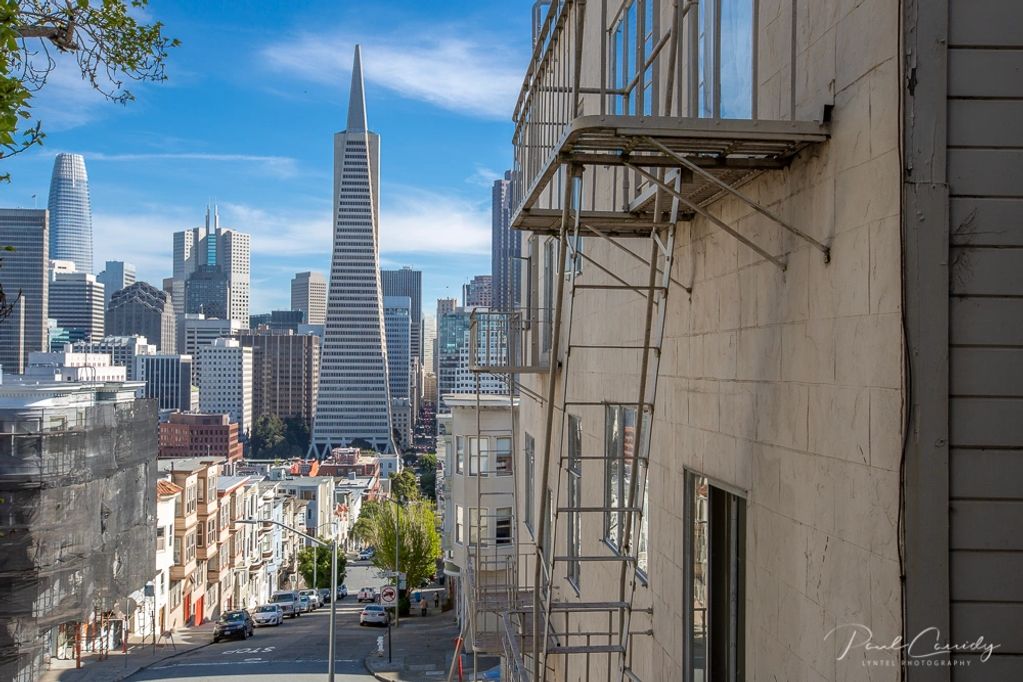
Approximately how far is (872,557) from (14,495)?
40523mm

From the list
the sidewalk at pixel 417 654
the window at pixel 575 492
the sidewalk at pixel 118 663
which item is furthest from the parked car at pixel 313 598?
the window at pixel 575 492

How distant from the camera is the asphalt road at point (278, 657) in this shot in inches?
1316

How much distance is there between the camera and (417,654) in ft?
128

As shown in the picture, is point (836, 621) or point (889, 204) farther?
point (836, 621)

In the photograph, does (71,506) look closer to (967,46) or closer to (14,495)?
(14,495)

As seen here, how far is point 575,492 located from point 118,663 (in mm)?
34920

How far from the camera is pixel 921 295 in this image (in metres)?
3.86

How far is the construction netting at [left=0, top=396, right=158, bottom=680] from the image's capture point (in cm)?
3738

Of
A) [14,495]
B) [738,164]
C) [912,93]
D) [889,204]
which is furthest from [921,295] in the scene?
[14,495]

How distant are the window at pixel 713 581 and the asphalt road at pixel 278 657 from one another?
28.0 meters

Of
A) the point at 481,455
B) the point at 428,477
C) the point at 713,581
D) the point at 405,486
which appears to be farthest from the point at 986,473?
the point at 428,477

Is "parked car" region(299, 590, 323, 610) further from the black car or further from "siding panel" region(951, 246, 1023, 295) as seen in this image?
"siding panel" region(951, 246, 1023, 295)

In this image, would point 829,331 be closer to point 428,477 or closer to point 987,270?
point 987,270

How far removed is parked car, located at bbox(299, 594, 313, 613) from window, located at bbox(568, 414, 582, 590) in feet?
188
